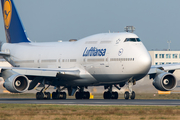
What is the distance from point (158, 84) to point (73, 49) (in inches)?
397

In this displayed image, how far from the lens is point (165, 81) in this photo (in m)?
42.1

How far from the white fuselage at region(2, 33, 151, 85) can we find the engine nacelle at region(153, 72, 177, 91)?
297 cm

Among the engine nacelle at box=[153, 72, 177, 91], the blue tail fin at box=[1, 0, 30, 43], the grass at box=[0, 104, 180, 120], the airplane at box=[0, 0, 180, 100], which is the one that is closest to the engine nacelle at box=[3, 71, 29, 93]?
the airplane at box=[0, 0, 180, 100]

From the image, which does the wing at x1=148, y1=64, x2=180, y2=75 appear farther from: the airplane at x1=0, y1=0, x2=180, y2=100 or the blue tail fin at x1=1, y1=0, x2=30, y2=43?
the blue tail fin at x1=1, y1=0, x2=30, y2=43

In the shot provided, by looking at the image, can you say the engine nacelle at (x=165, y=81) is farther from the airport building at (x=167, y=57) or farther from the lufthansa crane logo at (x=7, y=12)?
the airport building at (x=167, y=57)

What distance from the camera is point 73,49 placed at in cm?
4550

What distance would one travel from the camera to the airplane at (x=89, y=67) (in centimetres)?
3872

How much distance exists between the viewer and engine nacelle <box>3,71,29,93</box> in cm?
3822

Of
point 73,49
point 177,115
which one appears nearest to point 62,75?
point 73,49

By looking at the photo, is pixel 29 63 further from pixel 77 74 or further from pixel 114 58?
pixel 114 58

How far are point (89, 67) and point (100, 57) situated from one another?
73.9 inches

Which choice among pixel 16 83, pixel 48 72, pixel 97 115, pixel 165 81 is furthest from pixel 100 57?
pixel 97 115

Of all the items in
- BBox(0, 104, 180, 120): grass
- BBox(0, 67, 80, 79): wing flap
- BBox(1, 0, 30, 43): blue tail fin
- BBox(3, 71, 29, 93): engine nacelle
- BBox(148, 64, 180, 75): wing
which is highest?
BBox(1, 0, 30, 43): blue tail fin

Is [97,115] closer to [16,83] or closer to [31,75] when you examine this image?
[16,83]
